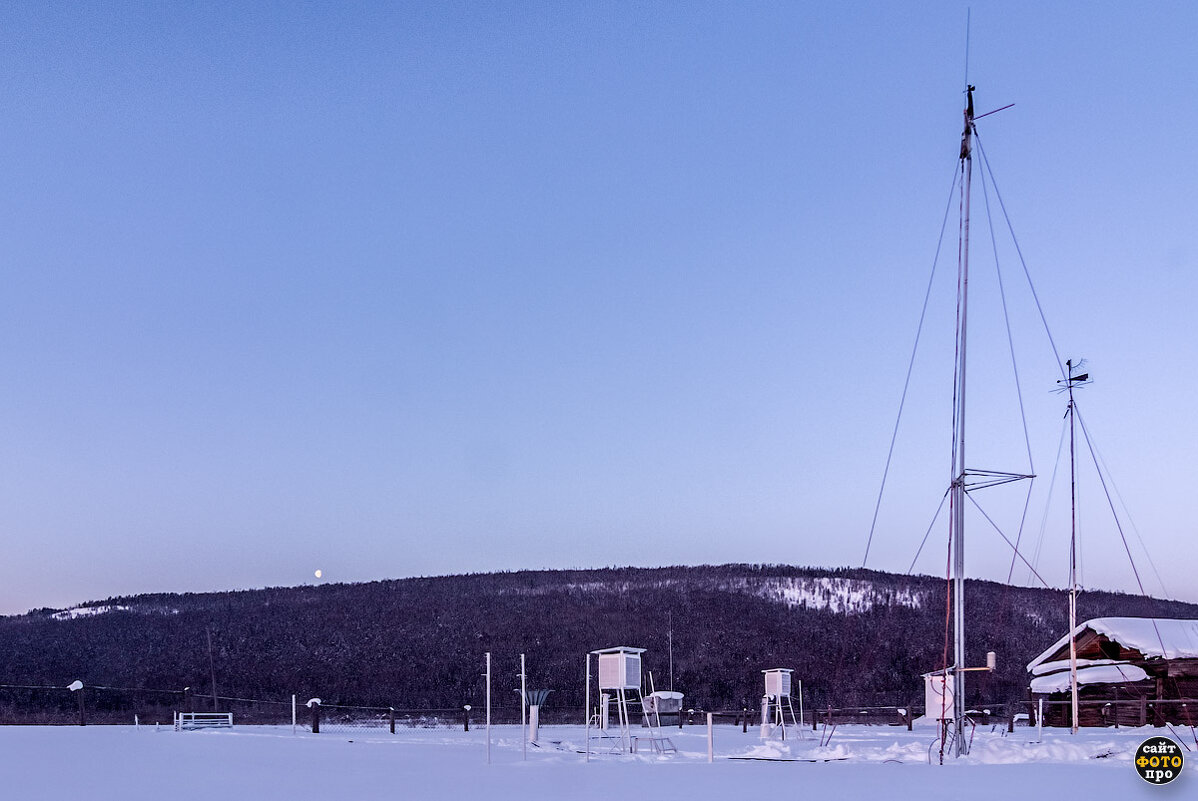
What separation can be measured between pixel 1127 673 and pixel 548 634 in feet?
356

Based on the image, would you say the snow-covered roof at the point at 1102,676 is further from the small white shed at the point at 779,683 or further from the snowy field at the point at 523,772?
the snowy field at the point at 523,772

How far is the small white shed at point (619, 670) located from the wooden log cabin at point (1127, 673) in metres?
18.4

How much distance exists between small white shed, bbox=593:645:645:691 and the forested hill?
6169cm

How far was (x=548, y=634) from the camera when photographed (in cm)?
14638

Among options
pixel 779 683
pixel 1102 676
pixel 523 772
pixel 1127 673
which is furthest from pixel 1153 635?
pixel 523 772

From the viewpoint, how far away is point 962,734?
26.0 metres

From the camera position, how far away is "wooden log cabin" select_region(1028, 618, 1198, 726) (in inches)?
1652

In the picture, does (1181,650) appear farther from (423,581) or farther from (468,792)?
(423,581)

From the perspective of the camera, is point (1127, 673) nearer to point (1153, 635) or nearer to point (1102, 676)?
point (1102, 676)

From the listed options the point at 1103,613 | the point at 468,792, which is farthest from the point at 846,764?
the point at 1103,613

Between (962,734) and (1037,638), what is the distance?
133 m

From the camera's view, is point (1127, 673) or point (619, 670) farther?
point (1127, 673)

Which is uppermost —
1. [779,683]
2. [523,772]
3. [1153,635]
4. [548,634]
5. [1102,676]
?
[1153,635]

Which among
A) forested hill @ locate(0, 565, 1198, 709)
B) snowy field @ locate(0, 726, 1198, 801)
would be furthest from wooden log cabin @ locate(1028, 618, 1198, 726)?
forested hill @ locate(0, 565, 1198, 709)
